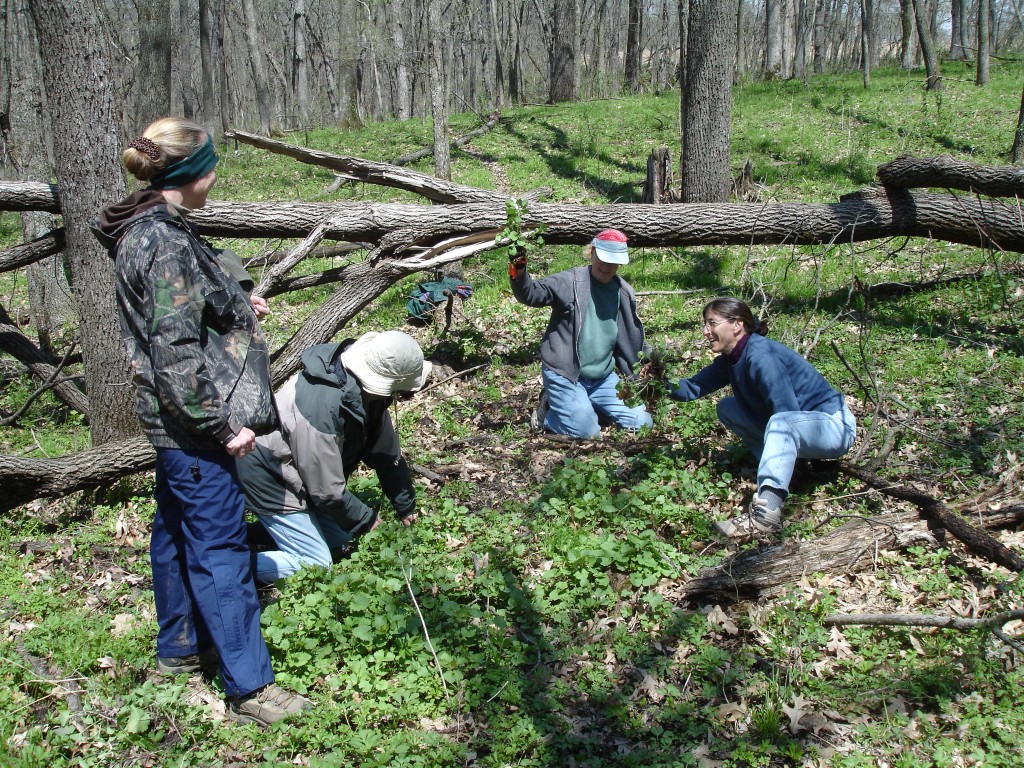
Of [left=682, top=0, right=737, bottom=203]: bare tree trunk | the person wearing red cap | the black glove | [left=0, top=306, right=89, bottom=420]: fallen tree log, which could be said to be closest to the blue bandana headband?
the black glove

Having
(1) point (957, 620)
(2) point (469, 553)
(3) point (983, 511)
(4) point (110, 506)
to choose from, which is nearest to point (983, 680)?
(1) point (957, 620)

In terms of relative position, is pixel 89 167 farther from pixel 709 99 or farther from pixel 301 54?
pixel 301 54

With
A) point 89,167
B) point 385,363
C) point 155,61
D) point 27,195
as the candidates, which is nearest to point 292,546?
point 385,363

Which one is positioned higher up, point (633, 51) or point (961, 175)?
point (633, 51)

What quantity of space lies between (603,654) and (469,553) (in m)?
1.05

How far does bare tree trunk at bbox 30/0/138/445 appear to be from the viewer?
Result: 5078 mm

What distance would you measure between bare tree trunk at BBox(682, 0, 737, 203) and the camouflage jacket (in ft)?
27.1

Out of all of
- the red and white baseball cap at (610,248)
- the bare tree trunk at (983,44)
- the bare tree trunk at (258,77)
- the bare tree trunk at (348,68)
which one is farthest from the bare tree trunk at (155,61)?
the bare tree trunk at (983,44)

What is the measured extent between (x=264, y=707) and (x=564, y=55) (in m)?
20.8

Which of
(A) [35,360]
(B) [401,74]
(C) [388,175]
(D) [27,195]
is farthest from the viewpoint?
(B) [401,74]

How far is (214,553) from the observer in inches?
122

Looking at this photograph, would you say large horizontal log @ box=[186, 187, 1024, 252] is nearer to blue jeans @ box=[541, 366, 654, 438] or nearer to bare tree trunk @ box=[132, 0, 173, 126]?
blue jeans @ box=[541, 366, 654, 438]

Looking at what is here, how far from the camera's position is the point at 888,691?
322cm

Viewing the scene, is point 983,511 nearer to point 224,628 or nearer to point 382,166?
point 224,628
